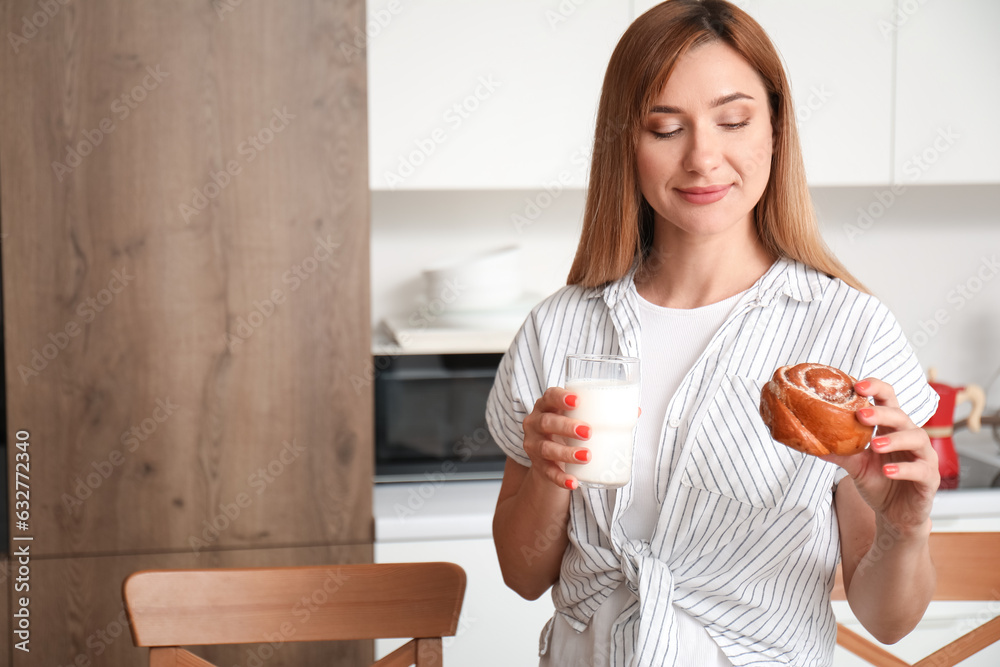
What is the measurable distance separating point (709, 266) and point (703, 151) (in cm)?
16

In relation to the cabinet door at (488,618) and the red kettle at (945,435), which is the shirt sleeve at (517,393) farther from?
the red kettle at (945,435)

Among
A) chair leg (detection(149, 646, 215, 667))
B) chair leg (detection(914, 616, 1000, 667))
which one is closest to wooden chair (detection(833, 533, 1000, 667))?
chair leg (detection(914, 616, 1000, 667))

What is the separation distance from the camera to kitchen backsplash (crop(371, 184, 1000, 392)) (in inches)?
95.7

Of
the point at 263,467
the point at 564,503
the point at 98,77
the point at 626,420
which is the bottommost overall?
the point at 263,467

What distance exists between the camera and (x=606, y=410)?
88 cm

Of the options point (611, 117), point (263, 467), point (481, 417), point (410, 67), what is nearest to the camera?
point (611, 117)

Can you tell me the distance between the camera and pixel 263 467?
182 cm

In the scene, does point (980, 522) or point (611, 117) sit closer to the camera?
point (611, 117)

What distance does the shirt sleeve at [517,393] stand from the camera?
42.3 inches

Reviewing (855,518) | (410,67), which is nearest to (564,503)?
(855,518)

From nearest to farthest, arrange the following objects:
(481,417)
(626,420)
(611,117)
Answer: (626,420) < (611,117) < (481,417)

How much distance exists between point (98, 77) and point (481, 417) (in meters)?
1.10

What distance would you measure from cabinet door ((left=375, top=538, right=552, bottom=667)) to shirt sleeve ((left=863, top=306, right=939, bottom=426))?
3.77 ft

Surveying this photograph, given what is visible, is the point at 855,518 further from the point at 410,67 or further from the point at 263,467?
the point at 410,67
